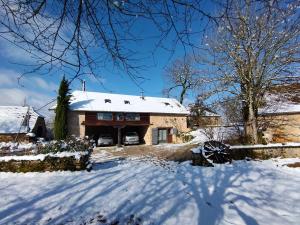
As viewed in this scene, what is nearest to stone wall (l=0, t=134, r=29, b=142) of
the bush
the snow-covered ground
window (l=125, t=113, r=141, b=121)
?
window (l=125, t=113, r=141, b=121)

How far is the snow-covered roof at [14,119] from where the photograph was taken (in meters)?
21.5

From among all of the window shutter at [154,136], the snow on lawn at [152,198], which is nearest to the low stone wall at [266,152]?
the snow on lawn at [152,198]

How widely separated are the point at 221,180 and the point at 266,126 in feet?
36.9

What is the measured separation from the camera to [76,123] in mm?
23906

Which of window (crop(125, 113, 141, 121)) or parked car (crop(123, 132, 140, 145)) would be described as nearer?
parked car (crop(123, 132, 140, 145))

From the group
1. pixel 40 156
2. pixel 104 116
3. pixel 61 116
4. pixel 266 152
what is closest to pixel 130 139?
pixel 104 116

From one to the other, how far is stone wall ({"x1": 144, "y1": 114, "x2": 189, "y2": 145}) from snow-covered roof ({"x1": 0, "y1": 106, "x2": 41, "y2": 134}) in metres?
12.3

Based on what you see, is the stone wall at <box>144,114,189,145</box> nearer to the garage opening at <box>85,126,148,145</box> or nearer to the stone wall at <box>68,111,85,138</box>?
the garage opening at <box>85,126,148,145</box>

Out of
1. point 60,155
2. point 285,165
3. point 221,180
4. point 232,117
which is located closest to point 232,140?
point 232,117

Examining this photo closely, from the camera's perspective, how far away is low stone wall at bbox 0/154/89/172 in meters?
8.96

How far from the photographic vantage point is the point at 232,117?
17938mm

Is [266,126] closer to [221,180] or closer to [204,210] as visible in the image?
[221,180]

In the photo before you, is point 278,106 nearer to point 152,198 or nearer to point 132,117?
point 132,117

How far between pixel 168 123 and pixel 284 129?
43.9ft
